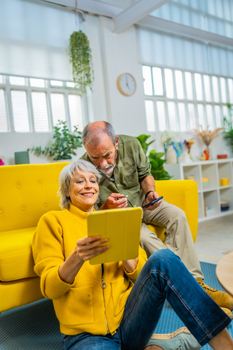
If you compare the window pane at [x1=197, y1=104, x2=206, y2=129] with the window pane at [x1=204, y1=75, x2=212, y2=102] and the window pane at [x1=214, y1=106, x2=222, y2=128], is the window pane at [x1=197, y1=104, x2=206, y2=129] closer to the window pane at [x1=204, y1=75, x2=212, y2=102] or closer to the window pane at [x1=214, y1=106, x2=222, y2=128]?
the window pane at [x1=204, y1=75, x2=212, y2=102]

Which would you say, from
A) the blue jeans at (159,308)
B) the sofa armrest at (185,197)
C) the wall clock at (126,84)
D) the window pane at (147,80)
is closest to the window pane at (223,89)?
the window pane at (147,80)

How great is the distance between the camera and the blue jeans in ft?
3.43

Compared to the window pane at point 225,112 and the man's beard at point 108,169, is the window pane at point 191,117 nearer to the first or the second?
the window pane at point 225,112

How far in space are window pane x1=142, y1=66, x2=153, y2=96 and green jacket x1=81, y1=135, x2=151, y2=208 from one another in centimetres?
281

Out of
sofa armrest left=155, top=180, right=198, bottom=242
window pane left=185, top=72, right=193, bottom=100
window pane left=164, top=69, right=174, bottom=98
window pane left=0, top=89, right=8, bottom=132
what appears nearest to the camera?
sofa armrest left=155, top=180, right=198, bottom=242

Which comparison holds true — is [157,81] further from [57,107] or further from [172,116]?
[57,107]

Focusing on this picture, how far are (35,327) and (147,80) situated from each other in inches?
155

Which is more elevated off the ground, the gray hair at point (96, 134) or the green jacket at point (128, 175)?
the gray hair at point (96, 134)

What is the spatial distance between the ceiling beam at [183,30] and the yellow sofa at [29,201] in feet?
9.89

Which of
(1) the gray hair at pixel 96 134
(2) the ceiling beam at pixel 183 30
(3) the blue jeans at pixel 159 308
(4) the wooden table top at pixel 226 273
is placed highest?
(2) the ceiling beam at pixel 183 30

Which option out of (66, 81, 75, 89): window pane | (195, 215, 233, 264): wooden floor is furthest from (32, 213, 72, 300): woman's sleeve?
(66, 81, 75, 89): window pane

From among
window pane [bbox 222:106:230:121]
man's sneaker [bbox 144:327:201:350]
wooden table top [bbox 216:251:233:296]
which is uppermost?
window pane [bbox 222:106:230:121]

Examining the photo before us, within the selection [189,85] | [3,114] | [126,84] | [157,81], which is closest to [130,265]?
[3,114]

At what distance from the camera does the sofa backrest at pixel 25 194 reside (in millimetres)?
2219
